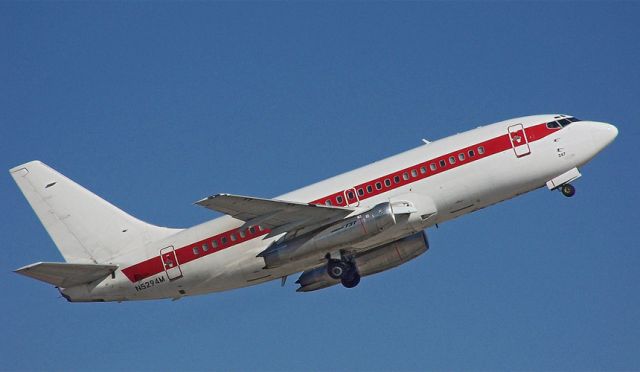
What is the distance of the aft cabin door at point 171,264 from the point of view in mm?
51781

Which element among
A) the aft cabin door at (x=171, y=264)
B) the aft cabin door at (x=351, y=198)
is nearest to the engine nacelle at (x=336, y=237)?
the aft cabin door at (x=351, y=198)

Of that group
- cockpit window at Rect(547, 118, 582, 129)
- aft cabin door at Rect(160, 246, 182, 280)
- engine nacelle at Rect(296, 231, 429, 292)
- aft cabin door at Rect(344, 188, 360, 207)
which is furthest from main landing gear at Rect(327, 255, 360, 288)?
cockpit window at Rect(547, 118, 582, 129)

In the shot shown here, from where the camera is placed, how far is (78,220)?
5500cm

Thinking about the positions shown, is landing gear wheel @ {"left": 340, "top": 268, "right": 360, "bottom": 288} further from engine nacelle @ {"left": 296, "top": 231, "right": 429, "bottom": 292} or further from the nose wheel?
engine nacelle @ {"left": 296, "top": 231, "right": 429, "bottom": 292}

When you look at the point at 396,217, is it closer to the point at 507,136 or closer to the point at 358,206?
the point at 358,206

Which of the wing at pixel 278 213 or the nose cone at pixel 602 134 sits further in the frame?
the nose cone at pixel 602 134

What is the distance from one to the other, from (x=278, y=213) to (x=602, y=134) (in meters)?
16.7

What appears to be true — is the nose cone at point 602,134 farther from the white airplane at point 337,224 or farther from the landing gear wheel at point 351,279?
the landing gear wheel at point 351,279

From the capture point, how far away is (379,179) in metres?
49.8

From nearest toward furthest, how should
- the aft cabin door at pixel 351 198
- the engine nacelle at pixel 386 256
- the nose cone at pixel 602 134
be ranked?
the aft cabin door at pixel 351 198 → the nose cone at pixel 602 134 → the engine nacelle at pixel 386 256

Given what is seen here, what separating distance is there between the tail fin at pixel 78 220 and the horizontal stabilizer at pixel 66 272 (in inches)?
56.2

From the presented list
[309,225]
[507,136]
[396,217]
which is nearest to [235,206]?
[309,225]

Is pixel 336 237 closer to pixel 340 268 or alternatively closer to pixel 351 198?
pixel 351 198

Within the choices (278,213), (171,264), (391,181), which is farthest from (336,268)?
(171,264)
